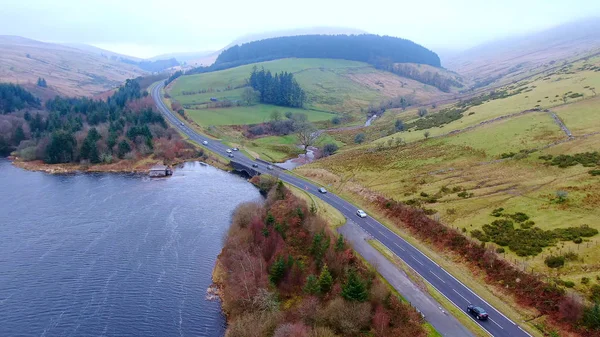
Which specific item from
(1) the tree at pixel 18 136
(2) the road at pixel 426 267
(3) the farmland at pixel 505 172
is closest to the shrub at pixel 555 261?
(3) the farmland at pixel 505 172

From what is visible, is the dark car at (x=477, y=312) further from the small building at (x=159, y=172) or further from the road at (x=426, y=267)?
the small building at (x=159, y=172)

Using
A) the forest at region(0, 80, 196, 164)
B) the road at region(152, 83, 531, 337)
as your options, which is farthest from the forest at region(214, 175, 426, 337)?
the forest at region(0, 80, 196, 164)

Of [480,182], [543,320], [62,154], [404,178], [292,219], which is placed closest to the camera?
[543,320]

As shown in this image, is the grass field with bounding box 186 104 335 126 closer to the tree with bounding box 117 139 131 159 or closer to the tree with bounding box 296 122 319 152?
the tree with bounding box 296 122 319 152

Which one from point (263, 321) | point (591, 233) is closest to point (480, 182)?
point (591, 233)

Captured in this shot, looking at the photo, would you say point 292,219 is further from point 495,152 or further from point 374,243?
point 495,152
